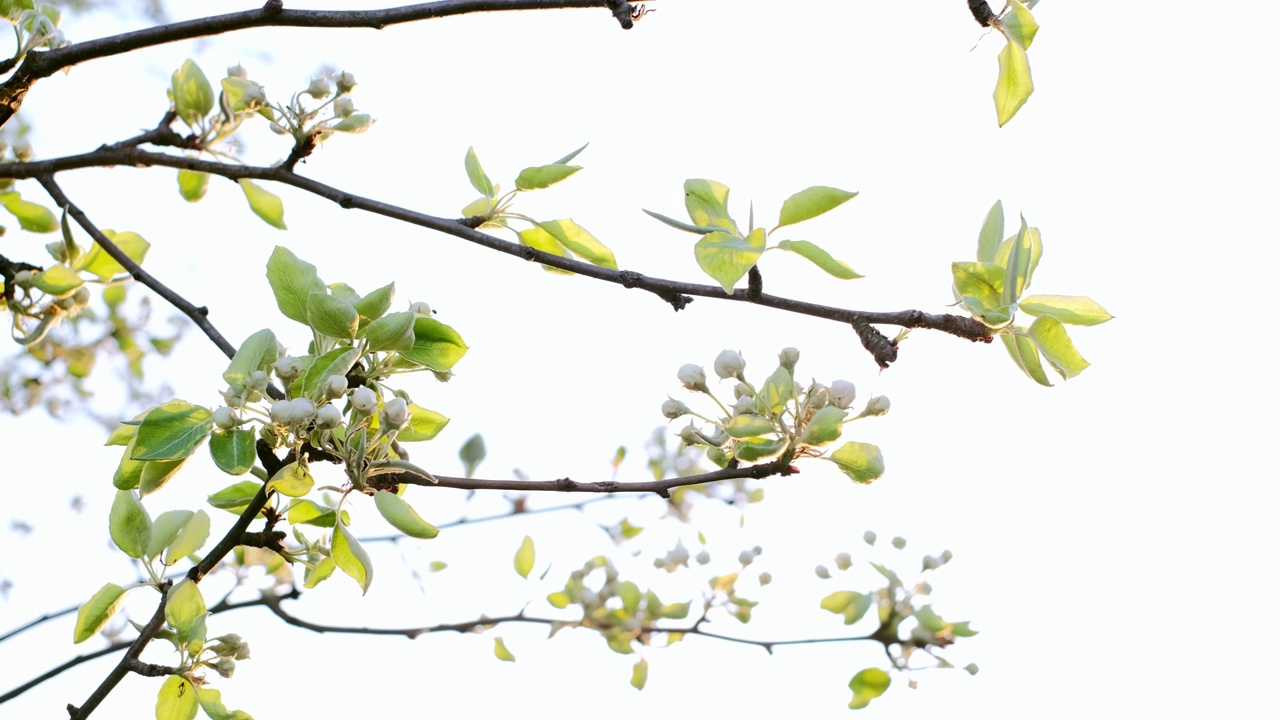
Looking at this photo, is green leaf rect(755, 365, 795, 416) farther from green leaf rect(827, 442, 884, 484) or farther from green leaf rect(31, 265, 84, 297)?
green leaf rect(31, 265, 84, 297)

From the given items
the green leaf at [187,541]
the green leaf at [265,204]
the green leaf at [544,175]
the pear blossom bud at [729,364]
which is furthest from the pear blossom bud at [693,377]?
the green leaf at [265,204]

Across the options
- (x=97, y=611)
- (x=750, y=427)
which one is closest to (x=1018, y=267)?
(x=750, y=427)

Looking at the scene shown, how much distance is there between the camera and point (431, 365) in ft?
2.93

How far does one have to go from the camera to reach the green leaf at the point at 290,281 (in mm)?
889

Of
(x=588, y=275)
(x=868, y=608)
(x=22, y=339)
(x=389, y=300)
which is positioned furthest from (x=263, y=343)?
(x=868, y=608)

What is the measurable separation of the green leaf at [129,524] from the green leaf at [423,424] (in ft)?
1.09

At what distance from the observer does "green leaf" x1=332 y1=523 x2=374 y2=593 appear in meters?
0.90

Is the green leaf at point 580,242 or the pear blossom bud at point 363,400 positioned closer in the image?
the pear blossom bud at point 363,400

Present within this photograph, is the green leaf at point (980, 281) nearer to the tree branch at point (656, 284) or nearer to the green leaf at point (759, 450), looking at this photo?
the tree branch at point (656, 284)

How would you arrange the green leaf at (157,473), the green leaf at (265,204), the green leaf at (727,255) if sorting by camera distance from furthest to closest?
the green leaf at (265,204) → the green leaf at (157,473) → the green leaf at (727,255)

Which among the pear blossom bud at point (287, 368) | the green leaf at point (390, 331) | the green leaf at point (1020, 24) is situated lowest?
the pear blossom bud at point (287, 368)

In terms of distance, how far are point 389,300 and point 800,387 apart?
40cm

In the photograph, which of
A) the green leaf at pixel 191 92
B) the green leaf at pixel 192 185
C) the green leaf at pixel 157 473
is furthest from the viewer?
the green leaf at pixel 192 185

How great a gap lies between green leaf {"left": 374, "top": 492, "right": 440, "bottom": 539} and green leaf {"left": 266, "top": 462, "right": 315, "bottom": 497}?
63 millimetres
